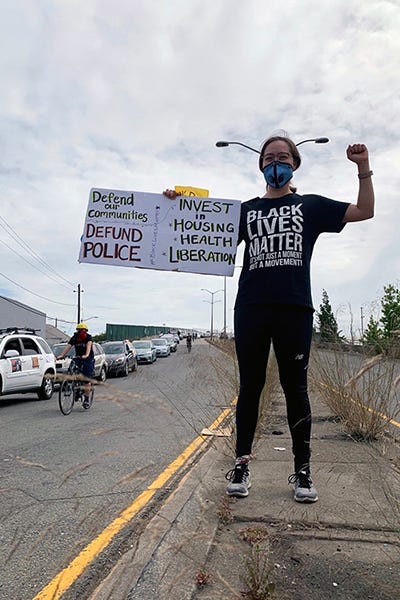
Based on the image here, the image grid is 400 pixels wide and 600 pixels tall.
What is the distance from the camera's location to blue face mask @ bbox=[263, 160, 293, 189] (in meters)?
3.36

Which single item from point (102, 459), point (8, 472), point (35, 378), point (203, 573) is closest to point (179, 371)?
point (102, 459)

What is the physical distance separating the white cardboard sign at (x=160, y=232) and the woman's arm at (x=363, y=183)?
3.07 feet

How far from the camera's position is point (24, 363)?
12109 millimetres

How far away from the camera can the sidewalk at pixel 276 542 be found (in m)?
2.21

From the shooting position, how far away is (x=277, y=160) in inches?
133

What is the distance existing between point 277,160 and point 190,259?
0.97 metres

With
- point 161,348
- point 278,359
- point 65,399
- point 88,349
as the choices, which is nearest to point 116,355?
point 65,399

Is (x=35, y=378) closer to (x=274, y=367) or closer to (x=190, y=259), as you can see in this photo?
(x=274, y=367)

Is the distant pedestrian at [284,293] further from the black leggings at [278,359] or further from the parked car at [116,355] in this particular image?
the parked car at [116,355]

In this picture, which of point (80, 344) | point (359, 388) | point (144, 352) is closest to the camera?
point (359, 388)

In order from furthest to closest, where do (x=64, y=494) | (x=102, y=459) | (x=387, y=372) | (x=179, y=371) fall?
(x=179, y=371) < (x=102, y=459) < (x=387, y=372) < (x=64, y=494)

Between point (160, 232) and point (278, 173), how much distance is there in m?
1.02

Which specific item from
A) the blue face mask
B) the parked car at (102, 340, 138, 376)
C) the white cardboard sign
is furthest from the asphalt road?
the parked car at (102, 340, 138, 376)

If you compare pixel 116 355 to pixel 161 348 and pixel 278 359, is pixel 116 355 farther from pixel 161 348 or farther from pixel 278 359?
pixel 161 348
